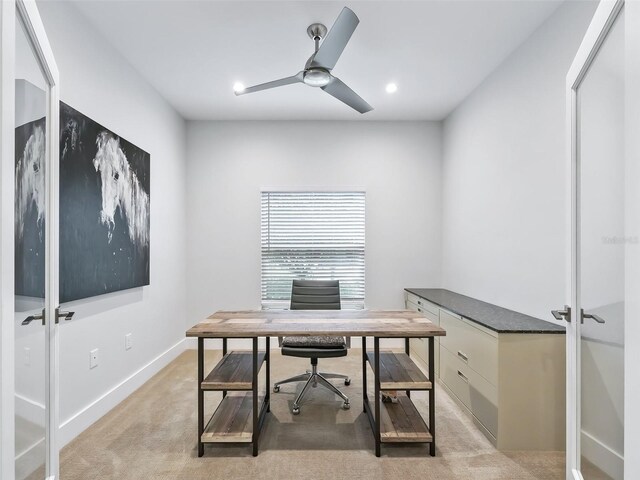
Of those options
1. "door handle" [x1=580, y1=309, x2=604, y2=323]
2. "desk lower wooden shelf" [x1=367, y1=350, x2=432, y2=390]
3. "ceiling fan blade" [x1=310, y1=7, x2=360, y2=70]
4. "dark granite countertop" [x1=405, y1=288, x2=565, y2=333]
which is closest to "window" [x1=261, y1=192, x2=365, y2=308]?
"dark granite countertop" [x1=405, y1=288, x2=565, y2=333]

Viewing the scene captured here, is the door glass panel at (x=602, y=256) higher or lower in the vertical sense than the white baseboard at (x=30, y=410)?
higher

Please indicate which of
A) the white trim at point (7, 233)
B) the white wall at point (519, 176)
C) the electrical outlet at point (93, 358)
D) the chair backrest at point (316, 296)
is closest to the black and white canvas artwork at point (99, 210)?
the electrical outlet at point (93, 358)

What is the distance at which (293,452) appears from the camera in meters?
2.14

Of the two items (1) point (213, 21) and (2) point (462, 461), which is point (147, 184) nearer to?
(1) point (213, 21)

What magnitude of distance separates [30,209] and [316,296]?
7.46ft

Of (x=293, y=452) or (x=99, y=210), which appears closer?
(x=293, y=452)

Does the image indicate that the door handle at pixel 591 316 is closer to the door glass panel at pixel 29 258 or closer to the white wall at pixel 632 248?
the white wall at pixel 632 248

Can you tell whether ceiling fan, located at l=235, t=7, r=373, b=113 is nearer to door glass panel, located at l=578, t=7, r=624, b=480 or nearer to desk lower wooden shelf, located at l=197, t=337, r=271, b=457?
door glass panel, located at l=578, t=7, r=624, b=480

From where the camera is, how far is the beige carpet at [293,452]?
195 cm

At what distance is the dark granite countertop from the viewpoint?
216 centimetres

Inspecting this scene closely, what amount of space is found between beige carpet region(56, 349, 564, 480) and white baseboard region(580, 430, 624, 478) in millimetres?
542

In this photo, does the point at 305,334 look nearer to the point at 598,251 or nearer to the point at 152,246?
the point at 598,251

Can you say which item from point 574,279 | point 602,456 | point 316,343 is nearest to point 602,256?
point 574,279

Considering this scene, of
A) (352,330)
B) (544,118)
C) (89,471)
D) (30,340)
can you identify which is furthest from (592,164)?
(89,471)
